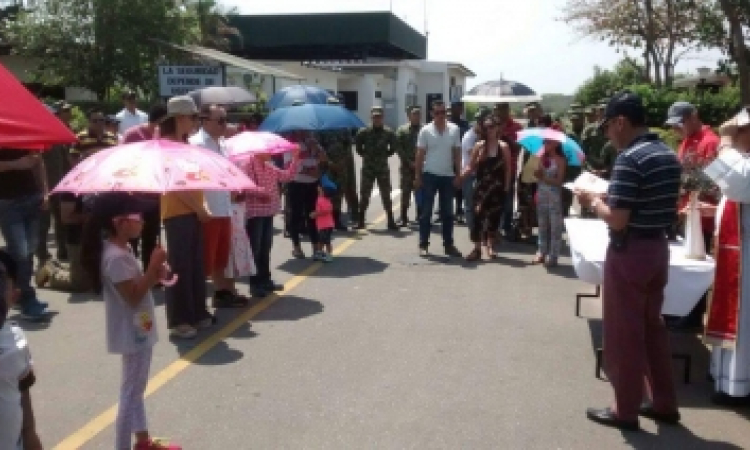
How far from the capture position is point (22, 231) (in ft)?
26.2

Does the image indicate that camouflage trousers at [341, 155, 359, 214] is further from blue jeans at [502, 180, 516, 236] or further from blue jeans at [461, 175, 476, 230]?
blue jeans at [502, 180, 516, 236]

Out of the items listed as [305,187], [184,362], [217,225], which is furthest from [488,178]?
[184,362]

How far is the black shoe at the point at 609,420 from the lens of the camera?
17.9ft

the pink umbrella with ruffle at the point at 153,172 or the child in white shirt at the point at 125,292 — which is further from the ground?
the pink umbrella with ruffle at the point at 153,172

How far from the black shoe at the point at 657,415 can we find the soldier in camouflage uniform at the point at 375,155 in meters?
8.37

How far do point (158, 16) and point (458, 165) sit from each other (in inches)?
733

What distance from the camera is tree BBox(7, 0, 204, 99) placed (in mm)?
26844

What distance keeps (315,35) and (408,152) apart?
43.4m

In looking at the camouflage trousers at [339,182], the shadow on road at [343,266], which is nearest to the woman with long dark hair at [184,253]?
the shadow on road at [343,266]

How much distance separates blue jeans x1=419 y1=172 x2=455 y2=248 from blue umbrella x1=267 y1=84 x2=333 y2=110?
2.37m

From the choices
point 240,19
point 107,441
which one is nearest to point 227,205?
point 107,441

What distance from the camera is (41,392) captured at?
6.09 metres

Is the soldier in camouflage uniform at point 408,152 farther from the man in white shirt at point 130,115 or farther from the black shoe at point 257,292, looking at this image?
the black shoe at point 257,292

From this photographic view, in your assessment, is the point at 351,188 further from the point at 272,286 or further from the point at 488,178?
the point at 272,286
